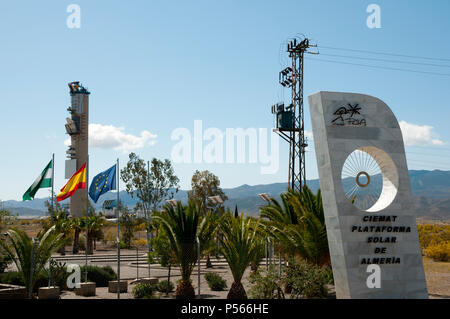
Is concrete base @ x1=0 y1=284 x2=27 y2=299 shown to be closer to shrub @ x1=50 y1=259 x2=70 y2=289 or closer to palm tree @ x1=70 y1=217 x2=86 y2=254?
shrub @ x1=50 y1=259 x2=70 y2=289

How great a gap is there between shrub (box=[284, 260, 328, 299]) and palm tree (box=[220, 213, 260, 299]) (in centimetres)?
175

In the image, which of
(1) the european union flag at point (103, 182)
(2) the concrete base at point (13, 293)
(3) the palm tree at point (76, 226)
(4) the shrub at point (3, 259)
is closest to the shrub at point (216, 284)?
(1) the european union flag at point (103, 182)

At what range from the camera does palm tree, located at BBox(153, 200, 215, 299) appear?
18641 mm

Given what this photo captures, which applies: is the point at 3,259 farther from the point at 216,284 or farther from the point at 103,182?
the point at 216,284

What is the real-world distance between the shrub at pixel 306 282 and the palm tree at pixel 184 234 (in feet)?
13.2

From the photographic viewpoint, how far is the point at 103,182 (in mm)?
21297

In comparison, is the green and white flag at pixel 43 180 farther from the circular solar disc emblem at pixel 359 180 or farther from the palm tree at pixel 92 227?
the palm tree at pixel 92 227

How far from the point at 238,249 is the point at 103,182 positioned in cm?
755

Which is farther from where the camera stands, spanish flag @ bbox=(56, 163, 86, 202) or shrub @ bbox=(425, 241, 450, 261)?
shrub @ bbox=(425, 241, 450, 261)

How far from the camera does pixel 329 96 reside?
16766mm

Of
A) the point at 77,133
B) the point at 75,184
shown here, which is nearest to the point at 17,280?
the point at 75,184

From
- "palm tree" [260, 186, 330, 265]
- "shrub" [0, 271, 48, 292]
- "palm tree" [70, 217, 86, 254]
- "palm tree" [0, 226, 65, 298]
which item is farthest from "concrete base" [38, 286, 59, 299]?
"palm tree" [70, 217, 86, 254]
